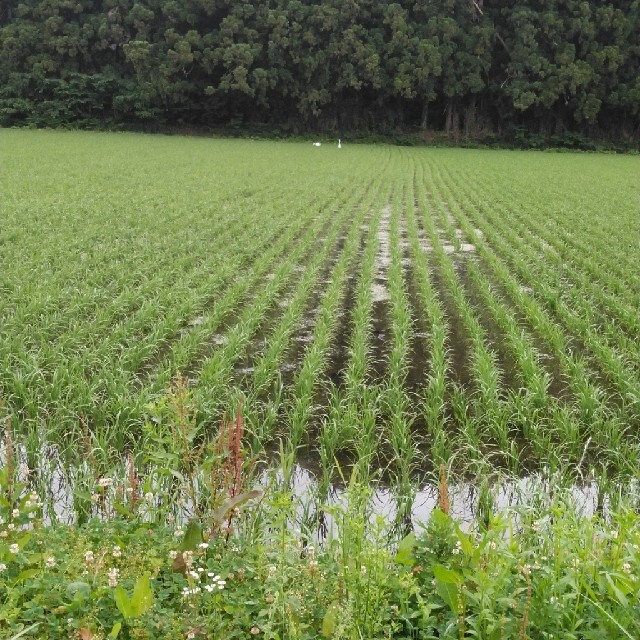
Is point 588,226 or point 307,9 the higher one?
point 307,9

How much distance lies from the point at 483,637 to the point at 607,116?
153 ft

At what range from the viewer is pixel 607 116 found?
42.3 metres

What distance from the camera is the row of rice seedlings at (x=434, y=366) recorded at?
4078 millimetres

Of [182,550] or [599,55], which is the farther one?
[599,55]

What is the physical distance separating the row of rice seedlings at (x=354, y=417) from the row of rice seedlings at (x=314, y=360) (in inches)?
6.3

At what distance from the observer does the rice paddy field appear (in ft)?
7.33

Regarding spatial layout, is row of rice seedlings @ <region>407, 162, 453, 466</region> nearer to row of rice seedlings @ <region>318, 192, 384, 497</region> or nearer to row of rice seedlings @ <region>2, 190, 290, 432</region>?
row of rice seedlings @ <region>318, 192, 384, 497</region>

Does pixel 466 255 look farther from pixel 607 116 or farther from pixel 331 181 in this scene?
pixel 607 116

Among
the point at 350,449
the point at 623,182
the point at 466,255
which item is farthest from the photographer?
the point at 623,182

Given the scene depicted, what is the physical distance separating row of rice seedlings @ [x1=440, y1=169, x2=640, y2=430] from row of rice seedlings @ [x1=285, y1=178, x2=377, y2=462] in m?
2.31

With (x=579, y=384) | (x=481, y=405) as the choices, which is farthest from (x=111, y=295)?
(x=579, y=384)

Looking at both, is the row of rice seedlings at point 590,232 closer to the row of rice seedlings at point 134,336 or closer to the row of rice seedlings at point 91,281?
the row of rice seedlings at point 134,336

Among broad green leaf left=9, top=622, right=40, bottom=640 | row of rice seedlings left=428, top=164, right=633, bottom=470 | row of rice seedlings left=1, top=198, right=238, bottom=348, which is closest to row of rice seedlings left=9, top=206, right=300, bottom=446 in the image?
row of rice seedlings left=1, top=198, right=238, bottom=348

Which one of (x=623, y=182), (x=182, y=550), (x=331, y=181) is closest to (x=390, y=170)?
(x=331, y=181)
